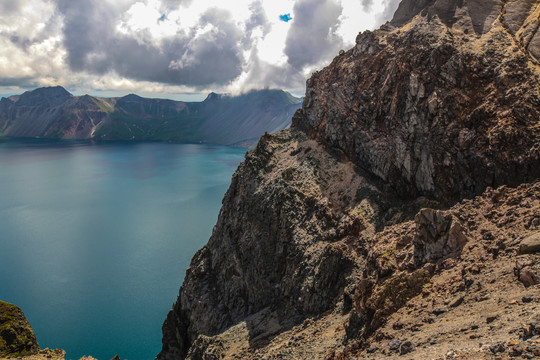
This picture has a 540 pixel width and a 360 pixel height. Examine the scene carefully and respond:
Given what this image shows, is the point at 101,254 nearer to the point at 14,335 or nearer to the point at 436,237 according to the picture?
the point at 14,335

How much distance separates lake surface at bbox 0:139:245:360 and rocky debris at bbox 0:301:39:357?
89.8 feet

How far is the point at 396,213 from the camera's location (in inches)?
1420

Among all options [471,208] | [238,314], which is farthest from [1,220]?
[471,208]

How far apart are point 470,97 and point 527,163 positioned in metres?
9.12

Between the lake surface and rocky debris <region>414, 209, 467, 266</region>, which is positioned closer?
rocky debris <region>414, 209, 467, 266</region>

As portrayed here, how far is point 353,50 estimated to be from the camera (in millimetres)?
49125

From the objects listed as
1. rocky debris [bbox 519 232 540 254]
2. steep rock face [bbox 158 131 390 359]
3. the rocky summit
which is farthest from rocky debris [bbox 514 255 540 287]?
steep rock face [bbox 158 131 390 359]

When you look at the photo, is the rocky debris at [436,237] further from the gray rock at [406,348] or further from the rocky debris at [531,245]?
the gray rock at [406,348]

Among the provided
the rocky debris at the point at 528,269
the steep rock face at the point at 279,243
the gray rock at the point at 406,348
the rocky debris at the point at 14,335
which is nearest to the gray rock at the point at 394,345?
the gray rock at the point at 406,348

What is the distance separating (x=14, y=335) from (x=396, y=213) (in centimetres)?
3536

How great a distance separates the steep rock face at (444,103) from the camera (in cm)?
2867

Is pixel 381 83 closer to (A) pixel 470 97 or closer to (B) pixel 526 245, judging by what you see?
(A) pixel 470 97

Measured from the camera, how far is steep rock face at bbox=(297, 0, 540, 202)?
28.7m

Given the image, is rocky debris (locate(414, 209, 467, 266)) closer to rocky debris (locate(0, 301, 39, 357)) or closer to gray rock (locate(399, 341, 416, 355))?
gray rock (locate(399, 341, 416, 355))
